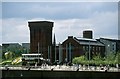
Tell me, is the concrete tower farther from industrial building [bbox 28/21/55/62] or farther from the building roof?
the building roof

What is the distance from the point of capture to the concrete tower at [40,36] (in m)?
30.5

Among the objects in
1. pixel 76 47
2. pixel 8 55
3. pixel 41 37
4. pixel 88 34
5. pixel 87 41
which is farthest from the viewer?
pixel 88 34

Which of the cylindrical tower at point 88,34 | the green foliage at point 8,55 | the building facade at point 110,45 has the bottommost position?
the green foliage at point 8,55

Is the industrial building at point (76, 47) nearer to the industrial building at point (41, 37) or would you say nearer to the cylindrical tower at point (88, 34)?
the cylindrical tower at point (88, 34)

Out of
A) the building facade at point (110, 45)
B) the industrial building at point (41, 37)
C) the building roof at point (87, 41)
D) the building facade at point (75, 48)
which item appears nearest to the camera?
the building facade at point (75, 48)

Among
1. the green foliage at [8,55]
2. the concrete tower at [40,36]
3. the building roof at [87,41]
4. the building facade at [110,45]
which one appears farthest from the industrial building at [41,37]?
the building facade at [110,45]

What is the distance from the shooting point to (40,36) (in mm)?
31156

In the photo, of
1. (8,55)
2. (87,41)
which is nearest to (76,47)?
(87,41)

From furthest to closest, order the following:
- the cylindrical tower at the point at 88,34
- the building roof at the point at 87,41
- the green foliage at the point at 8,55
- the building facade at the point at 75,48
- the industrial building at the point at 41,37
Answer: the cylindrical tower at the point at 88,34 < the building roof at the point at 87,41 < the industrial building at the point at 41,37 < the building facade at the point at 75,48 < the green foliage at the point at 8,55

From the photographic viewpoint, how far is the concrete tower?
100.0 ft

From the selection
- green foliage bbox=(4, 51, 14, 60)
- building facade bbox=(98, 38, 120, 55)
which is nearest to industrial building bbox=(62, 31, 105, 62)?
building facade bbox=(98, 38, 120, 55)

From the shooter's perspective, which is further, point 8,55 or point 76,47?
point 76,47

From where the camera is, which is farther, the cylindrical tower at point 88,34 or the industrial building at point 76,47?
the cylindrical tower at point 88,34

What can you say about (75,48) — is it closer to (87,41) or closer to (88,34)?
(87,41)
